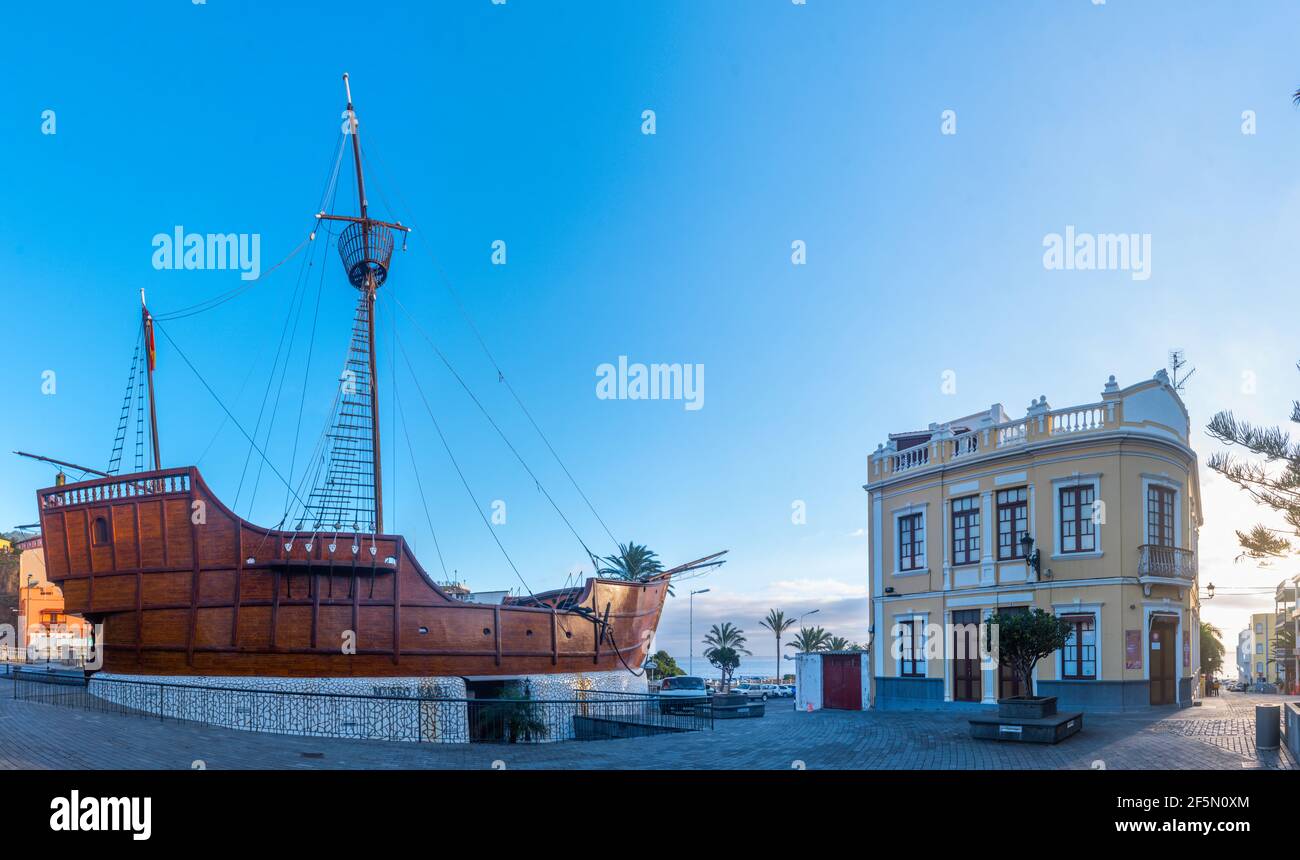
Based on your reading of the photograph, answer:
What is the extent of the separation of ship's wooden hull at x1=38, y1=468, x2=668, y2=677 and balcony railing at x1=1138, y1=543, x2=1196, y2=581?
20.1 m

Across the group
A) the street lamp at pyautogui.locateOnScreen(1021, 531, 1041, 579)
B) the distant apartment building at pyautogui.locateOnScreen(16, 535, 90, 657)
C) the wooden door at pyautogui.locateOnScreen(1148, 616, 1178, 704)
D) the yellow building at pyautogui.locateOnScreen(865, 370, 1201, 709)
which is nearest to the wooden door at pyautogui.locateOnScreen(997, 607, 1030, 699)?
the yellow building at pyautogui.locateOnScreen(865, 370, 1201, 709)

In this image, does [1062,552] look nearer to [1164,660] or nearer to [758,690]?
[1164,660]

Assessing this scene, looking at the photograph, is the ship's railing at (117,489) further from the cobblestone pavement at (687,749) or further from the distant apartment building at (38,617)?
the distant apartment building at (38,617)

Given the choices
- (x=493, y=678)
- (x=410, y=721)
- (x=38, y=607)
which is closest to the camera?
(x=410, y=721)

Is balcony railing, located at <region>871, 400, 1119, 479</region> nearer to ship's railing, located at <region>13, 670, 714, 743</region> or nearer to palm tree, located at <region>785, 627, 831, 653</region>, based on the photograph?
Result: ship's railing, located at <region>13, 670, 714, 743</region>

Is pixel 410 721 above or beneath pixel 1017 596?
beneath

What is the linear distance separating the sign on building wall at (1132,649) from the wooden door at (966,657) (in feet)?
13.3

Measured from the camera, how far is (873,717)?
24.8m

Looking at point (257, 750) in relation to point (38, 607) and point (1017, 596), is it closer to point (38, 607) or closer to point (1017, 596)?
point (1017, 596)
